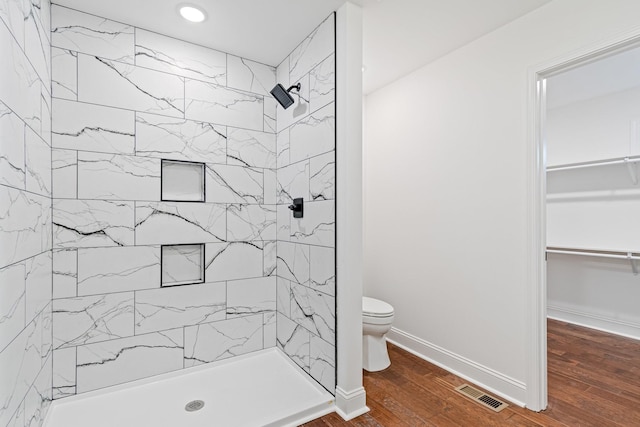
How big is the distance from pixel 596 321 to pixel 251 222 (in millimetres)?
3836

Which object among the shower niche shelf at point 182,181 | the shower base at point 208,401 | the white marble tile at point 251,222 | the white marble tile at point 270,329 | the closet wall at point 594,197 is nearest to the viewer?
the shower base at point 208,401

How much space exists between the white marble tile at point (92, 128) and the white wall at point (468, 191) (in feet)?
7.14

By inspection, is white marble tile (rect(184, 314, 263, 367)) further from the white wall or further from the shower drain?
the white wall

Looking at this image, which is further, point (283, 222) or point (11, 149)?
point (283, 222)

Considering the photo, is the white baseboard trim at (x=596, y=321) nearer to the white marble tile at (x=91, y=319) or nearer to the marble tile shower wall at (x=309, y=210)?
the marble tile shower wall at (x=309, y=210)

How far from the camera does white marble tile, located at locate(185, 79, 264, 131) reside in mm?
2391

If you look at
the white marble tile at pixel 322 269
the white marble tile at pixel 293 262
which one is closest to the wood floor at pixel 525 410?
the white marble tile at pixel 322 269

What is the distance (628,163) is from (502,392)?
2706 mm

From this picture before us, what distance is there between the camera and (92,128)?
2066 millimetres

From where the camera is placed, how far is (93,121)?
81.5 inches

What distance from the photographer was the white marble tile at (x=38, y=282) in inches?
57.3

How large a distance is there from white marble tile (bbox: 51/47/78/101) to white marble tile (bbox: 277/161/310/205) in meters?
1.47

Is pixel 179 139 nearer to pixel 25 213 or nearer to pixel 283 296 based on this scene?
pixel 25 213

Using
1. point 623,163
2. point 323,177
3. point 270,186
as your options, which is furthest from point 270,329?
point 623,163
